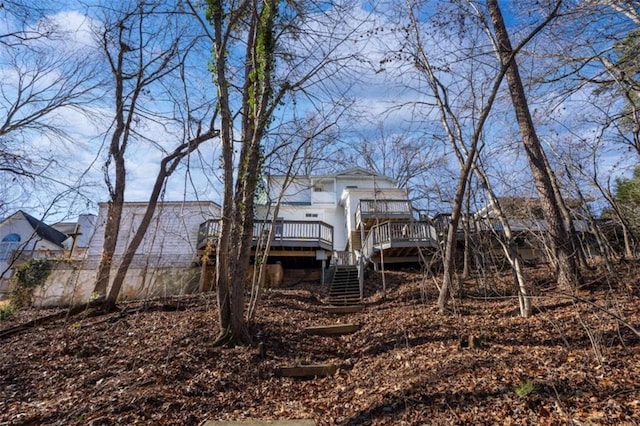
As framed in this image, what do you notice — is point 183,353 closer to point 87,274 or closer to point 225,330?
point 225,330

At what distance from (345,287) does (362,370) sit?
22.5 ft

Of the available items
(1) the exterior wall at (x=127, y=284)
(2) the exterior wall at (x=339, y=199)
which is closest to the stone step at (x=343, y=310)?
(1) the exterior wall at (x=127, y=284)

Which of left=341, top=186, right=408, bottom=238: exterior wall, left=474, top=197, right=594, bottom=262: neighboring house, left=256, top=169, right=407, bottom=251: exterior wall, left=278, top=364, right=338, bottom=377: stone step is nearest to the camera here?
left=278, top=364, right=338, bottom=377: stone step

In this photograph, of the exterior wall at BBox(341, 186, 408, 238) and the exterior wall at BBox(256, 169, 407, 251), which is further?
the exterior wall at BBox(256, 169, 407, 251)

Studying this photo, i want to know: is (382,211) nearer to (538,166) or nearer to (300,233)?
(300,233)

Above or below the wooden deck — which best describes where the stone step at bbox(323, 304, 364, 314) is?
below

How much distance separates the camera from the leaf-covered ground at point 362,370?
9.65 feet

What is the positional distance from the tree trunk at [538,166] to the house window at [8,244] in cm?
2765

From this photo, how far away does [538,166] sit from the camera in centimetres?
678

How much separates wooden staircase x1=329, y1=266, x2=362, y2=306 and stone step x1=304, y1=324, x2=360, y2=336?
3.14m

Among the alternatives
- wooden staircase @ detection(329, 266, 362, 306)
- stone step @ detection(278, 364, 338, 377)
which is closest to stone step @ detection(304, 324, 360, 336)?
stone step @ detection(278, 364, 338, 377)

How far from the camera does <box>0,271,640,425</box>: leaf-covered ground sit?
9.65 ft

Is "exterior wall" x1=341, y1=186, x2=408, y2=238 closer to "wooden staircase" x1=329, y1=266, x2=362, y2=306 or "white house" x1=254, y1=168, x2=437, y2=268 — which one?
"white house" x1=254, y1=168, x2=437, y2=268

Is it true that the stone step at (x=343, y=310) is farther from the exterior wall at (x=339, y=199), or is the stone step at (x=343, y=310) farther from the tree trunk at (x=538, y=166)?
the exterior wall at (x=339, y=199)
